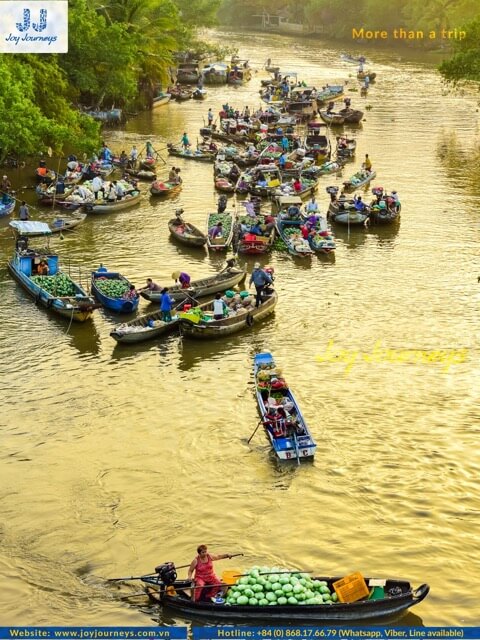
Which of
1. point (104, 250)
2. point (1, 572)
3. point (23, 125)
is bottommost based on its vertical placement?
point (1, 572)

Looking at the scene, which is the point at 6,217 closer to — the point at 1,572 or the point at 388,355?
the point at 388,355

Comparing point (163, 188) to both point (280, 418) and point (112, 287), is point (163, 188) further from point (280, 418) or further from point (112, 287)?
point (280, 418)

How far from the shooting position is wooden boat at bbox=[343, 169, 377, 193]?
5066 cm

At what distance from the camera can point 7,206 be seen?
145 feet

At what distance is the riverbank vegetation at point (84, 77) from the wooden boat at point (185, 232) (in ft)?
28.1

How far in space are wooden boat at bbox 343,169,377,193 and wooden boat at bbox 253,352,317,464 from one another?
23623mm

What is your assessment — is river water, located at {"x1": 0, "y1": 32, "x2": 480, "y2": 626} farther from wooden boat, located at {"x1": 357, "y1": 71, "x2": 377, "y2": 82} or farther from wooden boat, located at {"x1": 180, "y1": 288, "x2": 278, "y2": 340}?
wooden boat, located at {"x1": 357, "y1": 71, "x2": 377, "y2": 82}

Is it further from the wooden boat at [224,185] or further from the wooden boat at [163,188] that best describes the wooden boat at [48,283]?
the wooden boat at [224,185]

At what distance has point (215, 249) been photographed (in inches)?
1606

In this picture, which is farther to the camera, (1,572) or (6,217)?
(6,217)

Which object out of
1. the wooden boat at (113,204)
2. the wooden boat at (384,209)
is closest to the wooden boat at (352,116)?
the wooden boat at (384,209)

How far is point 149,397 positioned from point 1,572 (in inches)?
364

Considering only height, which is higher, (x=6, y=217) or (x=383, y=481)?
(x=6, y=217)

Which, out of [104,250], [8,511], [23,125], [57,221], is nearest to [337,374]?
[8,511]
